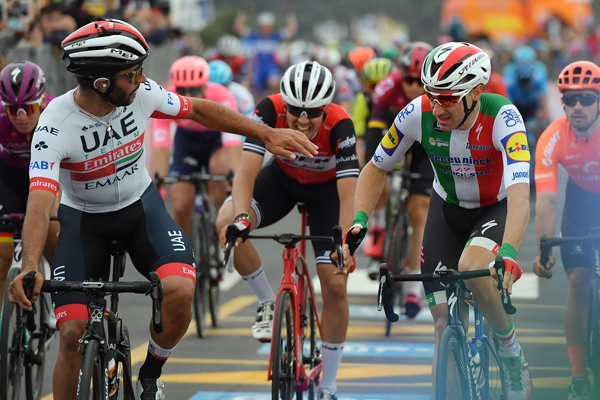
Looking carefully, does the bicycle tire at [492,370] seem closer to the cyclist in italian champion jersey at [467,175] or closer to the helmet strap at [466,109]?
the cyclist in italian champion jersey at [467,175]

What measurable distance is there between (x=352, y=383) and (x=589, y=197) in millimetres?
2251

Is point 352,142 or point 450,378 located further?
point 352,142

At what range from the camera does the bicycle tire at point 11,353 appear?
17.3 ft

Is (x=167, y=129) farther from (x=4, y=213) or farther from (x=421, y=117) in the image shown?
(x=421, y=117)

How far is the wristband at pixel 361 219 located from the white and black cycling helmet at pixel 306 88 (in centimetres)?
98

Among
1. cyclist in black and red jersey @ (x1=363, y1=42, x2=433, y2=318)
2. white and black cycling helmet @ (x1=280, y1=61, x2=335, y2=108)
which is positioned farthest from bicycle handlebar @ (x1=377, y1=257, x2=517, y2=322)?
cyclist in black and red jersey @ (x1=363, y1=42, x2=433, y2=318)

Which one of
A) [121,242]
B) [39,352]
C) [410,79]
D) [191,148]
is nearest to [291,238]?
[121,242]

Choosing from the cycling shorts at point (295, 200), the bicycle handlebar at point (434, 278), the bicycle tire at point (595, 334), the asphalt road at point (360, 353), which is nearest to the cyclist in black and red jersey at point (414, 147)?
the asphalt road at point (360, 353)

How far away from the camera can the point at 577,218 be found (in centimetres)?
630

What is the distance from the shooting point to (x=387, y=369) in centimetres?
727

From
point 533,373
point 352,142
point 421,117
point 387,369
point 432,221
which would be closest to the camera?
point 421,117

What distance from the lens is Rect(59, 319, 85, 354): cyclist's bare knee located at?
4.39 m

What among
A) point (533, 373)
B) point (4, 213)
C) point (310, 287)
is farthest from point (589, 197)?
point (4, 213)

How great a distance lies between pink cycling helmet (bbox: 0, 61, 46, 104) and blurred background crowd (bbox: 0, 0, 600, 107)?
3.81 meters
